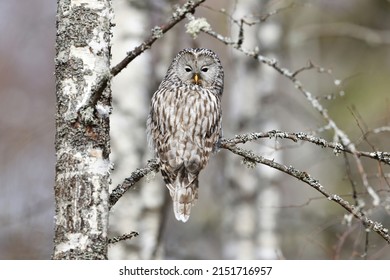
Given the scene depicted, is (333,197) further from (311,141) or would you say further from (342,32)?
(342,32)

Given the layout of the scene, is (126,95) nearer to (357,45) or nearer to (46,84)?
(46,84)

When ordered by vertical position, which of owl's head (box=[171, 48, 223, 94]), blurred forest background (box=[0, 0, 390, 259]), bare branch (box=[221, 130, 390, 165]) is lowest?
bare branch (box=[221, 130, 390, 165])

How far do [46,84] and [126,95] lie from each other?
17.5ft

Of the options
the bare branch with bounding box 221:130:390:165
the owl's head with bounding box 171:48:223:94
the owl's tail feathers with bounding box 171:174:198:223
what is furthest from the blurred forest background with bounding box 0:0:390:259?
the owl's tail feathers with bounding box 171:174:198:223

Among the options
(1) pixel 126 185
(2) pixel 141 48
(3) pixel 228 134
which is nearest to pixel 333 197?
(1) pixel 126 185

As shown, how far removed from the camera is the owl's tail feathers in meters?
4.77

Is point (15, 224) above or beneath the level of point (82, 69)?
above

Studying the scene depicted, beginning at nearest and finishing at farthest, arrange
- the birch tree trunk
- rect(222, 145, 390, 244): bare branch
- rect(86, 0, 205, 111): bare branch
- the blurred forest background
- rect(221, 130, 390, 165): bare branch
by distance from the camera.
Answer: rect(86, 0, 205, 111): bare branch, the birch tree trunk, rect(222, 145, 390, 244): bare branch, rect(221, 130, 390, 165): bare branch, the blurred forest background

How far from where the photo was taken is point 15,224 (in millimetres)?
7691

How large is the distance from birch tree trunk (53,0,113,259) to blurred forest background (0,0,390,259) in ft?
2.79

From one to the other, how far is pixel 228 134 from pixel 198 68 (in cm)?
401

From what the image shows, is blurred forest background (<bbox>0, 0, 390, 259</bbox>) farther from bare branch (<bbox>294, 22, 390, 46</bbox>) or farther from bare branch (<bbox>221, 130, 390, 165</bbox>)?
bare branch (<bbox>221, 130, 390, 165</bbox>)

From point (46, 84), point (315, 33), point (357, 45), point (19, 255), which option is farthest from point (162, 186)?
point (357, 45)

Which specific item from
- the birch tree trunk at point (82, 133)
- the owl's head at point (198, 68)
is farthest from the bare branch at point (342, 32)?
the birch tree trunk at point (82, 133)
